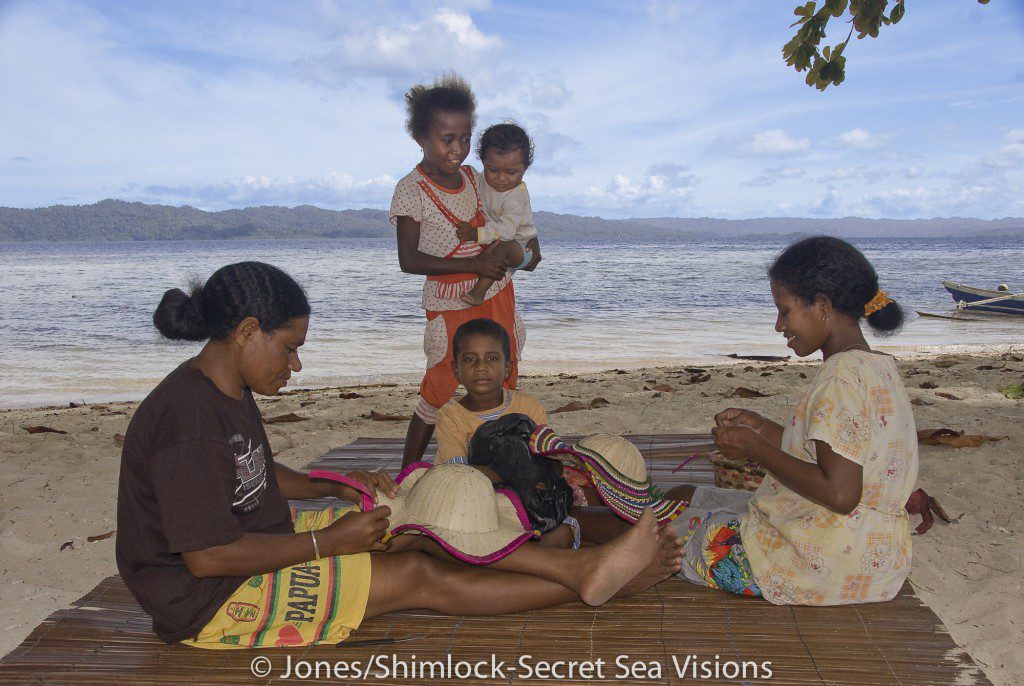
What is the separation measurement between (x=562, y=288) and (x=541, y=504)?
757 inches

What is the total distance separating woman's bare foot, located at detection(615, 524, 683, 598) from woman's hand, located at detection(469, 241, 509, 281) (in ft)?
4.71

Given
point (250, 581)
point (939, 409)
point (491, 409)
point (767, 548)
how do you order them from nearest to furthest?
point (250, 581) < point (767, 548) < point (491, 409) < point (939, 409)

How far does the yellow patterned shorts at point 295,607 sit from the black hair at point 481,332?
128 centimetres

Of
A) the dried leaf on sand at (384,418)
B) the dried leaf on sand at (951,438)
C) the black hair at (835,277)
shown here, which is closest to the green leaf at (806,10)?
the black hair at (835,277)

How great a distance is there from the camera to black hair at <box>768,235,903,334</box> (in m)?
2.22

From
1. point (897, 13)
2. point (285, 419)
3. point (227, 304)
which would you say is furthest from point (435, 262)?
point (285, 419)

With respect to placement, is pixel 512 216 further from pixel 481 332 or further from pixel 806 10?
pixel 806 10

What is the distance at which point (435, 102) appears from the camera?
3340mm

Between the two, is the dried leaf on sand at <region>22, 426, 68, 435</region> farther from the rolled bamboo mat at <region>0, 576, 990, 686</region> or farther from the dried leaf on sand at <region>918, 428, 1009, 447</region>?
the dried leaf on sand at <region>918, 428, 1009, 447</region>

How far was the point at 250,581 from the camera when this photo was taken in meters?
2.12

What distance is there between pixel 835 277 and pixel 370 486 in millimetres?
1633

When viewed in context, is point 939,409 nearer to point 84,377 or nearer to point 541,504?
point 541,504

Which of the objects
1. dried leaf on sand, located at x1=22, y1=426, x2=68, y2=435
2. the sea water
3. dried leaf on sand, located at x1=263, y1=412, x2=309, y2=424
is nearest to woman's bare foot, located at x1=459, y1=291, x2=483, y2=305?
dried leaf on sand, located at x1=263, y1=412, x2=309, y2=424

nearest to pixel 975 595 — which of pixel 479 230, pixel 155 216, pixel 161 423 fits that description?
pixel 479 230
